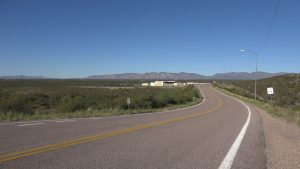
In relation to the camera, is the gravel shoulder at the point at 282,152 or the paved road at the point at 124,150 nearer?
the paved road at the point at 124,150

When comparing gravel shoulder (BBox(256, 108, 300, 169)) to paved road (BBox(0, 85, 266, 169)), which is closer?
paved road (BBox(0, 85, 266, 169))

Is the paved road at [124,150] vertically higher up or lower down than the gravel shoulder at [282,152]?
higher up

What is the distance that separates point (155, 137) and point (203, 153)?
2.99 m

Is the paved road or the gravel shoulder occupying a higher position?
the paved road

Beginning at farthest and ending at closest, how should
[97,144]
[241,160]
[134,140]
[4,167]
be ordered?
[134,140] → [97,144] → [241,160] → [4,167]

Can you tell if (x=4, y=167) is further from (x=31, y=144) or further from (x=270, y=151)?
(x=270, y=151)

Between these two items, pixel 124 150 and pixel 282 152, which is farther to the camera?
pixel 282 152

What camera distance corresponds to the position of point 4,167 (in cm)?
700

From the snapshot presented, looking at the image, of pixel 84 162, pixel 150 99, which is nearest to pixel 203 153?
pixel 84 162

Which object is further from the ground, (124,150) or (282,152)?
(124,150)

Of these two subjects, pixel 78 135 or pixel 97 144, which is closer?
pixel 97 144

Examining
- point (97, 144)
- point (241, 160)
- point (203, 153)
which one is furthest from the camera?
point (97, 144)

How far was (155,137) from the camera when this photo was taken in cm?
1227

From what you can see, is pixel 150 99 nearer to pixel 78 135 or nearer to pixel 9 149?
pixel 78 135
